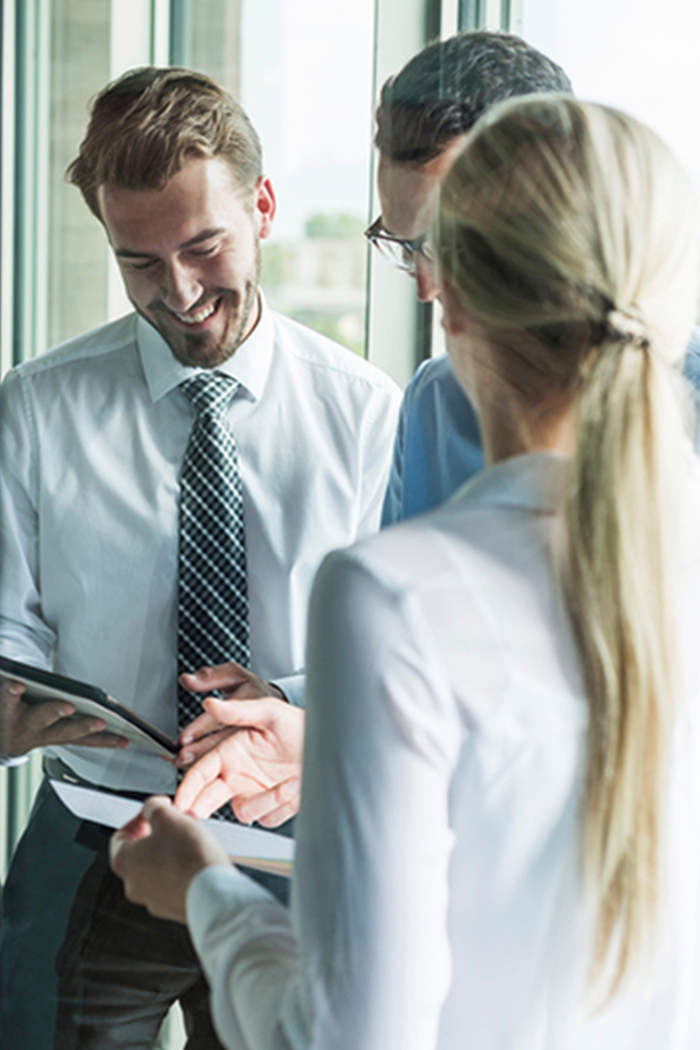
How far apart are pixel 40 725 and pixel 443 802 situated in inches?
17.6

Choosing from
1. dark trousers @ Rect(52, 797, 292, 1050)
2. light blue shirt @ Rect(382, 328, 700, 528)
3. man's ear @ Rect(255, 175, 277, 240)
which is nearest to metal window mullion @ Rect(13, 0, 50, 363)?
man's ear @ Rect(255, 175, 277, 240)

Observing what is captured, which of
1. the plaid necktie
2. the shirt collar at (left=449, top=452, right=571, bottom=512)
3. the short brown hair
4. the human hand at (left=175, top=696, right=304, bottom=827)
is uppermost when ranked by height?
the short brown hair

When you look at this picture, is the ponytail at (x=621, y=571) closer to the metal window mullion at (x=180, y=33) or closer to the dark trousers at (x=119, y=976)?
the dark trousers at (x=119, y=976)

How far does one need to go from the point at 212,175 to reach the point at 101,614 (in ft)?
1.11

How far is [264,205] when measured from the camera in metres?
0.81

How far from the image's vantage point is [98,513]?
85cm

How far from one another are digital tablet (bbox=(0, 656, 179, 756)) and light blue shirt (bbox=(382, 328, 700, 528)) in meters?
0.25

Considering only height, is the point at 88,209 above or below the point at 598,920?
above

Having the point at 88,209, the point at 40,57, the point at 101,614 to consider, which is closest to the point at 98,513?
the point at 101,614

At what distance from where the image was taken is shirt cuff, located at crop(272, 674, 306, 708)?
0.77 metres

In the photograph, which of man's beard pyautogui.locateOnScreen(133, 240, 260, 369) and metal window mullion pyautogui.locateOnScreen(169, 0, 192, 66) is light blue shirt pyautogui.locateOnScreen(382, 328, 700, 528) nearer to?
man's beard pyautogui.locateOnScreen(133, 240, 260, 369)

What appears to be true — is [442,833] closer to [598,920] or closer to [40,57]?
[598,920]

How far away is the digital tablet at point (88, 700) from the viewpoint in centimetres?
81

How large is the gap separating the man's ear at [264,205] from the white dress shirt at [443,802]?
12.0 inches
